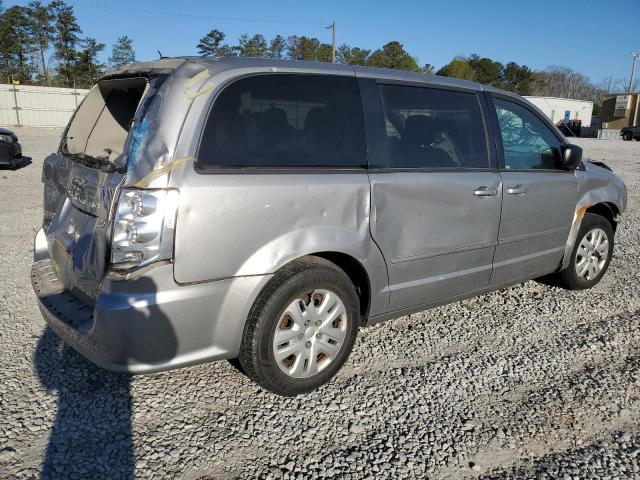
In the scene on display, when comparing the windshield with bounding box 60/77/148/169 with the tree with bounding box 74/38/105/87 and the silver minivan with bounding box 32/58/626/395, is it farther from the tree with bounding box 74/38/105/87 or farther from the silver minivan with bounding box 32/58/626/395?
the tree with bounding box 74/38/105/87

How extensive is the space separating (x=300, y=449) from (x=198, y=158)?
153cm

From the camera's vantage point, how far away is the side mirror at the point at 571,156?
168 inches

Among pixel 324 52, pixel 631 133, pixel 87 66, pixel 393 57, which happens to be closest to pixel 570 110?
pixel 631 133

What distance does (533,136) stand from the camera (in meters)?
4.27

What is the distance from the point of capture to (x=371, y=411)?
2961 millimetres

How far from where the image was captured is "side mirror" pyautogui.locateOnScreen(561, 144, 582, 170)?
4.28m

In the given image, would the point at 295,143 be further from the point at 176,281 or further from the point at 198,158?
the point at 176,281

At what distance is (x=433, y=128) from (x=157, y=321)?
225cm

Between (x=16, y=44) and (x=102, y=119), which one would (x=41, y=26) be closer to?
(x=16, y=44)

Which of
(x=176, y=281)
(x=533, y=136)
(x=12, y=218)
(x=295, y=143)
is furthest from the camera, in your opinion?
(x=12, y=218)

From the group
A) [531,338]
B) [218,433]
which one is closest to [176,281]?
[218,433]

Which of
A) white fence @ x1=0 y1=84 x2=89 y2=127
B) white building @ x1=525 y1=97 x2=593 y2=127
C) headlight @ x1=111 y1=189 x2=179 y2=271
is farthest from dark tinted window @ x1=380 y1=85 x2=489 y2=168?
white building @ x1=525 y1=97 x2=593 y2=127

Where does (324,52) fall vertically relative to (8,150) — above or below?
above

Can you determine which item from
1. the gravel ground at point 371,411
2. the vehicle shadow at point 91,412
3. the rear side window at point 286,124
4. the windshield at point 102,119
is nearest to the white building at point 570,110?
the gravel ground at point 371,411
